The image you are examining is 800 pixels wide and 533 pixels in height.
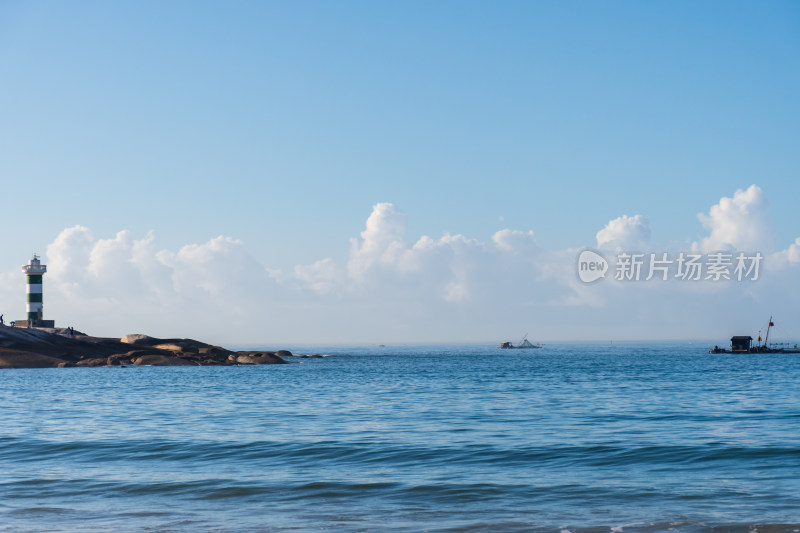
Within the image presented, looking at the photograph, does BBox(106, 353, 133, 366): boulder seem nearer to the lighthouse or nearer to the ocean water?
the lighthouse

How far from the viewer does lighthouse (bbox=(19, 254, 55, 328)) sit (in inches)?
4707

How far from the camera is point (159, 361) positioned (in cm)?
11500

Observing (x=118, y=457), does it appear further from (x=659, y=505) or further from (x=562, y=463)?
(x=659, y=505)

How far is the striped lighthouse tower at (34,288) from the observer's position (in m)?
120

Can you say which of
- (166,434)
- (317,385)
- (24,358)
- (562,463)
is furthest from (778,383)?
(24,358)

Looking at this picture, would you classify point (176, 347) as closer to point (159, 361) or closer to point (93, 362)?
point (159, 361)

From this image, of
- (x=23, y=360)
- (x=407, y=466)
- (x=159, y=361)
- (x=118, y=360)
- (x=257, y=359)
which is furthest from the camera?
(x=257, y=359)

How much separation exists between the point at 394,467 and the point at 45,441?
51.1 ft

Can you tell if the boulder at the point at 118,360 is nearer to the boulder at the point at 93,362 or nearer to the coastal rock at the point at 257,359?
the boulder at the point at 93,362

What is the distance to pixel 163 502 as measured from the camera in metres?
19.3

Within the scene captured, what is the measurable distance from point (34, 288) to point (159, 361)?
24986 mm

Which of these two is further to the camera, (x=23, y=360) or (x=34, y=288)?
(x=34, y=288)

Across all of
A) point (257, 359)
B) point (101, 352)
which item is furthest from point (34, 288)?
point (257, 359)

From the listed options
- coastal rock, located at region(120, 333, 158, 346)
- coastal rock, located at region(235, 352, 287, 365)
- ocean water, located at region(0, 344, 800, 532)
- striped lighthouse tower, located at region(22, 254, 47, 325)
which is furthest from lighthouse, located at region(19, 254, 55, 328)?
ocean water, located at region(0, 344, 800, 532)
